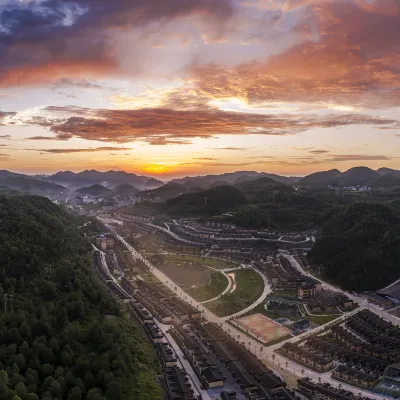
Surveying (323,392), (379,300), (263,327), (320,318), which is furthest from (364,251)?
(323,392)

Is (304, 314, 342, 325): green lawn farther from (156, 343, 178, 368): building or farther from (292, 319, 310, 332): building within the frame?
(156, 343, 178, 368): building

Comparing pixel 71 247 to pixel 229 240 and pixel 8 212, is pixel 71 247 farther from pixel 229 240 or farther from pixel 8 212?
pixel 229 240

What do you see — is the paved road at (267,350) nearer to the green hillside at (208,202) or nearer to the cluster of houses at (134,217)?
the cluster of houses at (134,217)

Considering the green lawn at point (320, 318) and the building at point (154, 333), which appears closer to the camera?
the building at point (154, 333)

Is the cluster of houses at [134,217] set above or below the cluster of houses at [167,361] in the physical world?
above

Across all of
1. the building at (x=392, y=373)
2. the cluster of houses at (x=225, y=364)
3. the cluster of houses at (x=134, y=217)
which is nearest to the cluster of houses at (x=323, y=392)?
the cluster of houses at (x=225, y=364)

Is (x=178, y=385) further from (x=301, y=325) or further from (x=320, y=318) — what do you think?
(x=320, y=318)

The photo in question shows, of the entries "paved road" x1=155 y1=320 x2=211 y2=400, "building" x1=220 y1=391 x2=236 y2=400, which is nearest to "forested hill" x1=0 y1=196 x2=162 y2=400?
"paved road" x1=155 y1=320 x2=211 y2=400
